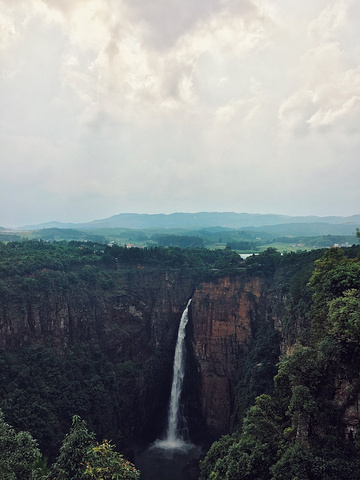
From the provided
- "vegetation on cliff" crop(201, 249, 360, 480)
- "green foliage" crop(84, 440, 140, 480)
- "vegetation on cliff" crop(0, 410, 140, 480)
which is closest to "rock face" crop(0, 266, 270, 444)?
"vegetation on cliff" crop(0, 410, 140, 480)

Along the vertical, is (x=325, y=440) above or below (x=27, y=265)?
below

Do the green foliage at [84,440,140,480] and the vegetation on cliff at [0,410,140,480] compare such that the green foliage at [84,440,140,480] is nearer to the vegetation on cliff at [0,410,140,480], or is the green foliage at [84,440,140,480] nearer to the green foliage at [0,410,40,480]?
the vegetation on cliff at [0,410,140,480]

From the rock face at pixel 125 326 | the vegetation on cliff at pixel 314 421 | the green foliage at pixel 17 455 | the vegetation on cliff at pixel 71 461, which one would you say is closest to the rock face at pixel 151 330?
the rock face at pixel 125 326

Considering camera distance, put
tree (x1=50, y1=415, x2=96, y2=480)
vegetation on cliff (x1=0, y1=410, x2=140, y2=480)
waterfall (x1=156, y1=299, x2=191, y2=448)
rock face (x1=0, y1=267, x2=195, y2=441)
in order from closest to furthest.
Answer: vegetation on cliff (x1=0, y1=410, x2=140, y2=480)
tree (x1=50, y1=415, x2=96, y2=480)
rock face (x1=0, y1=267, x2=195, y2=441)
waterfall (x1=156, y1=299, x2=191, y2=448)

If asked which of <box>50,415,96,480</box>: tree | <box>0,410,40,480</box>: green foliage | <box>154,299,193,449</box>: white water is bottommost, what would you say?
<box>154,299,193,449</box>: white water

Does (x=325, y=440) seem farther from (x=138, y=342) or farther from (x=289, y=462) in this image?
(x=138, y=342)

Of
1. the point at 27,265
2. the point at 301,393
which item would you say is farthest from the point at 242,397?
the point at 27,265
